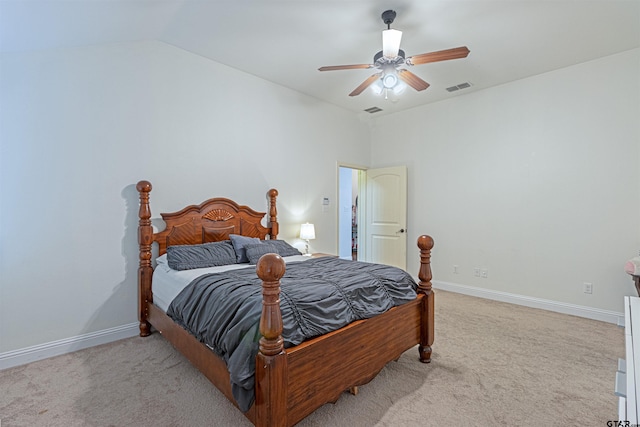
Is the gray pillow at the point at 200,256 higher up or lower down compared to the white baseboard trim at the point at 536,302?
higher up

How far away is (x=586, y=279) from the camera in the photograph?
3.56m

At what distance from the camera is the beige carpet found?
1.81 m

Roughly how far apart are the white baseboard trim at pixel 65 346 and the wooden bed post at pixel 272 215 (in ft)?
5.90

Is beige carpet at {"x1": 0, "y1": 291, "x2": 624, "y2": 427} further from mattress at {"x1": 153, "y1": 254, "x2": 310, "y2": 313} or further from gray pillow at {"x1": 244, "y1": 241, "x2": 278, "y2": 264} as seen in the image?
gray pillow at {"x1": 244, "y1": 241, "x2": 278, "y2": 264}

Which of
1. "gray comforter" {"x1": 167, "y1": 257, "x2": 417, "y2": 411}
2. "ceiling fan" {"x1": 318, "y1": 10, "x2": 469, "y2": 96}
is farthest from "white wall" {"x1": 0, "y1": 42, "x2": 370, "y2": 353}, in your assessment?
"ceiling fan" {"x1": 318, "y1": 10, "x2": 469, "y2": 96}

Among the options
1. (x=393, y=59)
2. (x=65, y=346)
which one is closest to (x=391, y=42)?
(x=393, y=59)

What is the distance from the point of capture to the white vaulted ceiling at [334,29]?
7.81 feet

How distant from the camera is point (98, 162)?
2.83 meters

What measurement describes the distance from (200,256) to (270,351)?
68.8 inches

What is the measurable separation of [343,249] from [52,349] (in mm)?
5516

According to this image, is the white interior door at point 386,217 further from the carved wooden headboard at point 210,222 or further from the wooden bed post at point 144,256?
the wooden bed post at point 144,256

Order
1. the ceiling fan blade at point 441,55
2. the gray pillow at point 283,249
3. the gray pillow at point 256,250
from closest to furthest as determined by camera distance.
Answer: the ceiling fan blade at point 441,55, the gray pillow at point 256,250, the gray pillow at point 283,249

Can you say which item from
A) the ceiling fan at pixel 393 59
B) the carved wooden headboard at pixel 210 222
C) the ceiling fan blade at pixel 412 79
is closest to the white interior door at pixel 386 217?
the carved wooden headboard at pixel 210 222

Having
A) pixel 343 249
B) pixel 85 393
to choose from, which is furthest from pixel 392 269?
pixel 343 249
